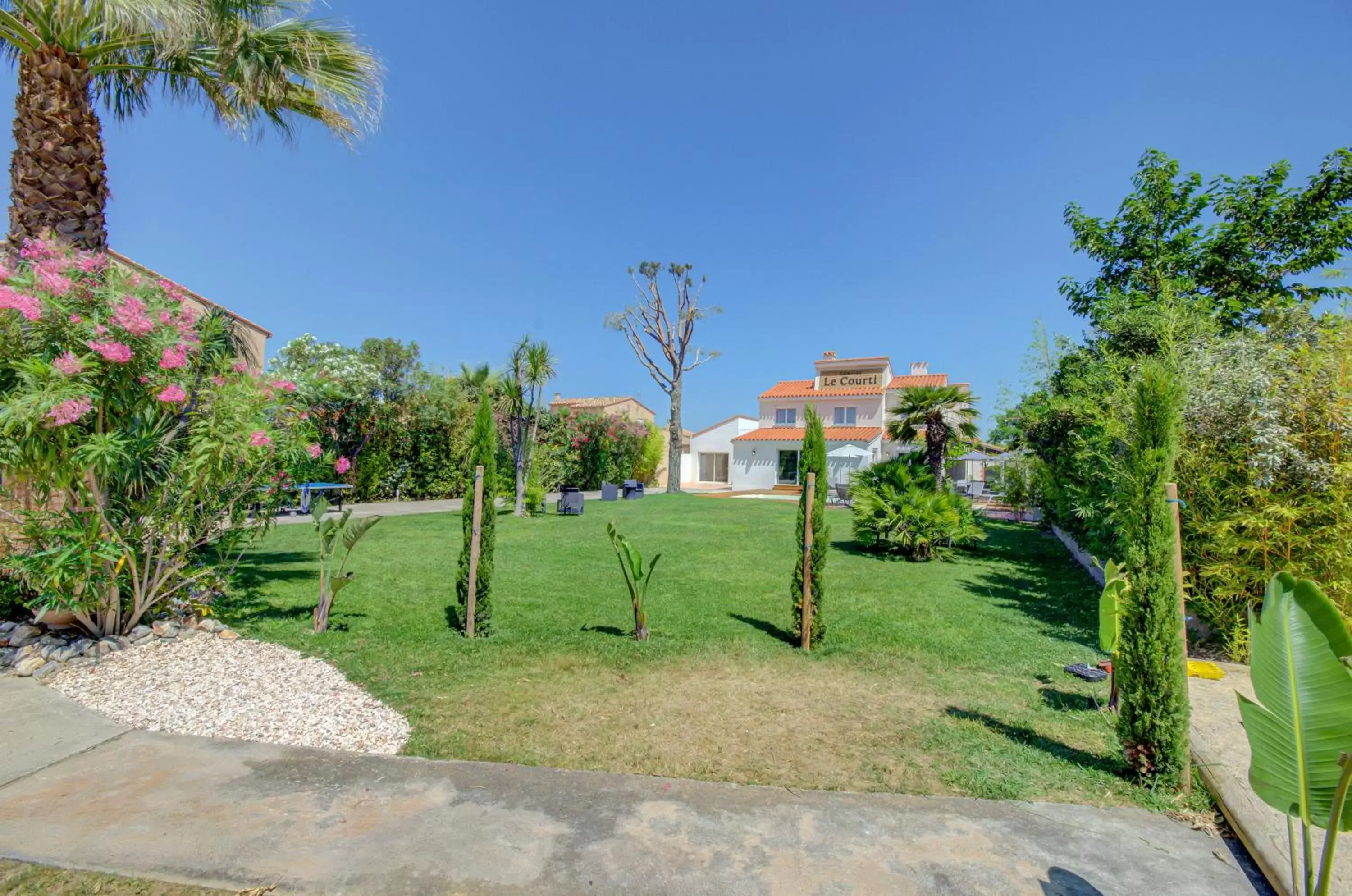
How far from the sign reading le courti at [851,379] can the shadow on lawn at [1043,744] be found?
36446 millimetres

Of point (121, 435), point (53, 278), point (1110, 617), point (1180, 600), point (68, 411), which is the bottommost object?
point (1110, 617)

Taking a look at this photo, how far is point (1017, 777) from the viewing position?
3549 millimetres

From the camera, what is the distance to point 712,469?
45.6 meters

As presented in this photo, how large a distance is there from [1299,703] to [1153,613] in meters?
1.71

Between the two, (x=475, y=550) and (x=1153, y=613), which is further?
(x=475, y=550)

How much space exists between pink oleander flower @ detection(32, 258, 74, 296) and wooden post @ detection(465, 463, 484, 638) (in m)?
3.29

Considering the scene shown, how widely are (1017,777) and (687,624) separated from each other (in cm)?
380

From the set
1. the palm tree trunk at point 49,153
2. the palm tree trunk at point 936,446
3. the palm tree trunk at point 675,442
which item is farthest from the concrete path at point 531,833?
the palm tree trunk at point 675,442

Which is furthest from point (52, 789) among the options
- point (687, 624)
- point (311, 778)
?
point (687, 624)

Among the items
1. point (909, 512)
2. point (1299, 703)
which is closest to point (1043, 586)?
point (909, 512)

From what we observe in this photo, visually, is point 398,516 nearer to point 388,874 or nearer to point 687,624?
point 687,624

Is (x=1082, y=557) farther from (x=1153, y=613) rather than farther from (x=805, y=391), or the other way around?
(x=805, y=391)

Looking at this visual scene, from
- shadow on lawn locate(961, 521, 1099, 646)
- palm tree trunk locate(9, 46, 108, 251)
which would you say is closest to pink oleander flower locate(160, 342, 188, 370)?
palm tree trunk locate(9, 46, 108, 251)

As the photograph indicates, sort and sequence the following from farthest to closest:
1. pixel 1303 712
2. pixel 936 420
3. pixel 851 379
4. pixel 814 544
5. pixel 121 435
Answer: pixel 851 379
pixel 936 420
pixel 814 544
pixel 121 435
pixel 1303 712
